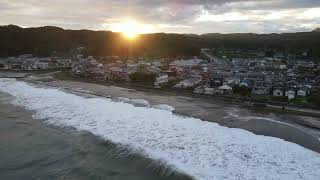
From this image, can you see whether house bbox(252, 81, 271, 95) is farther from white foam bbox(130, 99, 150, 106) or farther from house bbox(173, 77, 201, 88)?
white foam bbox(130, 99, 150, 106)

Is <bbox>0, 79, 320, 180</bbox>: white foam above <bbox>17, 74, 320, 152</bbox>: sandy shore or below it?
above

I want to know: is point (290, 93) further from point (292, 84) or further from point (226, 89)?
point (226, 89)

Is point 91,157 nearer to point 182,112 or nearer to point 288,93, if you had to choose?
point 182,112

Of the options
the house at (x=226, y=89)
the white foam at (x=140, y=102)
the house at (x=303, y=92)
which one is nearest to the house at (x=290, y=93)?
the house at (x=303, y=92)

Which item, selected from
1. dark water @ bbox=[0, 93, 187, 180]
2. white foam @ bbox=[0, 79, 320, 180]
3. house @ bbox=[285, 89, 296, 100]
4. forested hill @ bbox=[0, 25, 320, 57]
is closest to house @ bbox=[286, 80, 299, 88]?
house @ bbox=[285, 89, 296, 100]

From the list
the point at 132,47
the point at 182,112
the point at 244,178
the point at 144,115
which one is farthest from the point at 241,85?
the point at 132,47

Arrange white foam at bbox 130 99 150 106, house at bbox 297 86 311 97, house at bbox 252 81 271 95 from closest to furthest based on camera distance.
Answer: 1. white foam at bbox 130 99 150 106
2. house at bbox 297 86 311 97
3. house at bbox 252 81 271 95
